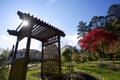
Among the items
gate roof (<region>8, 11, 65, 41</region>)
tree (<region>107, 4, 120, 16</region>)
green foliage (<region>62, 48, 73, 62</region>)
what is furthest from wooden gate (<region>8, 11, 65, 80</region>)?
tree (<region>107, 4, 120, 16</region>)

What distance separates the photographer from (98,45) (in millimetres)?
21781

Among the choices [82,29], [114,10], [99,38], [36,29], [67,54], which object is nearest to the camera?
[36,29]

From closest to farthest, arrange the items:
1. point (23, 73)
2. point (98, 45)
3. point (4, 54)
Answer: point (23, 73), point (4, 54), point (98, 45)

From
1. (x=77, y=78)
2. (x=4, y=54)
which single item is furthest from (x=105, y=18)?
(x=4, y=54)

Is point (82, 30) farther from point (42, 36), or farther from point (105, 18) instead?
point (42, 36)

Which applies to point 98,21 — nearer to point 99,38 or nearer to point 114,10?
point 114,10

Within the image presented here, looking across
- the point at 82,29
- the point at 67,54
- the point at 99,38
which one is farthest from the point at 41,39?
the point at 82,29

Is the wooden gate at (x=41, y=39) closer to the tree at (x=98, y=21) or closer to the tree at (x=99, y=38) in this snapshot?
the tree at (x=99, y=38)

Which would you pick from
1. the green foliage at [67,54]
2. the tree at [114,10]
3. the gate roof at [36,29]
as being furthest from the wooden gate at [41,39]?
the tree at [114,10]

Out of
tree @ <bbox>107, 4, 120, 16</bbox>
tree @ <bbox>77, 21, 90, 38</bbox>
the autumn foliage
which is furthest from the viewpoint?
tree @ <bbox>77, 21, 90, 38</bbox>

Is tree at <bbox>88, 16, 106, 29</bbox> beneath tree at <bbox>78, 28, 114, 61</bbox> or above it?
above

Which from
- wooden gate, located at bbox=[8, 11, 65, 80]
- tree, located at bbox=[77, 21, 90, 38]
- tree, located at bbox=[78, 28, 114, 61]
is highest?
tree, located at bbox=[77, 21, 90, 38]

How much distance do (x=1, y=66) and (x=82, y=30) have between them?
3906 cm

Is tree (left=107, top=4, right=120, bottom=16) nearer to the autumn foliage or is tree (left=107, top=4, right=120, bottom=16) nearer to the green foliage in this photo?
the autumn foliage
